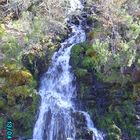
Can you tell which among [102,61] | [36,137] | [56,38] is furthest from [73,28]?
[36,137]

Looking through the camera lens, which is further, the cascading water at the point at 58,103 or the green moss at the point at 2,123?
the cascading water at the point at 58,103

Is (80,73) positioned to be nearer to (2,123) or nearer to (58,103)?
(58,103)

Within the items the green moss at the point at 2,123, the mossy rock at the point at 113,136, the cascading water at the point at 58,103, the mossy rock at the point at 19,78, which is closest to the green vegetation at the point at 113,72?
the mossy rock at the point at 113,136

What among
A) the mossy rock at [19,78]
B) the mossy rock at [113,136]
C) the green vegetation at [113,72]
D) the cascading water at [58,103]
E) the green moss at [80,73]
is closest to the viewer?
the mossy rock at [113,136]

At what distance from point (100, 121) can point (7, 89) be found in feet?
15.3

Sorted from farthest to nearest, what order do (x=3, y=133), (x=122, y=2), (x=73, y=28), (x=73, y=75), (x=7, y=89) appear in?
1. (x=73, y=28)
2. (x=122, y=2)
3. (x=73, y=75)
4. (x=7, y=89)
5. (x=3, y=133)

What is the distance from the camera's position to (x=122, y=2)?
2181 cm

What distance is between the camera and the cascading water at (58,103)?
59.7 feet

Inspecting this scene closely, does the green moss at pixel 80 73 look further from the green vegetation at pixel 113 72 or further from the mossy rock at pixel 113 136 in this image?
the mossy rock at pixel 113 136

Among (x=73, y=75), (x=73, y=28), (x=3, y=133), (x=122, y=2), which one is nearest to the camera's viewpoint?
(x=3, y=133)

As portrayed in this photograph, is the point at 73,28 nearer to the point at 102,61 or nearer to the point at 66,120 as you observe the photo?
the point at 102,61

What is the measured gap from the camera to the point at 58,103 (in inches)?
753

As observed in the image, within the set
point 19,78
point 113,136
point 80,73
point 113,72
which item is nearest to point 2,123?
point 19,78

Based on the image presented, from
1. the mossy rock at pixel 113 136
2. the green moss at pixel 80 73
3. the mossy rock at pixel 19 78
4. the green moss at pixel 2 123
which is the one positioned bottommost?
the mossy rock at pixel 113 136
